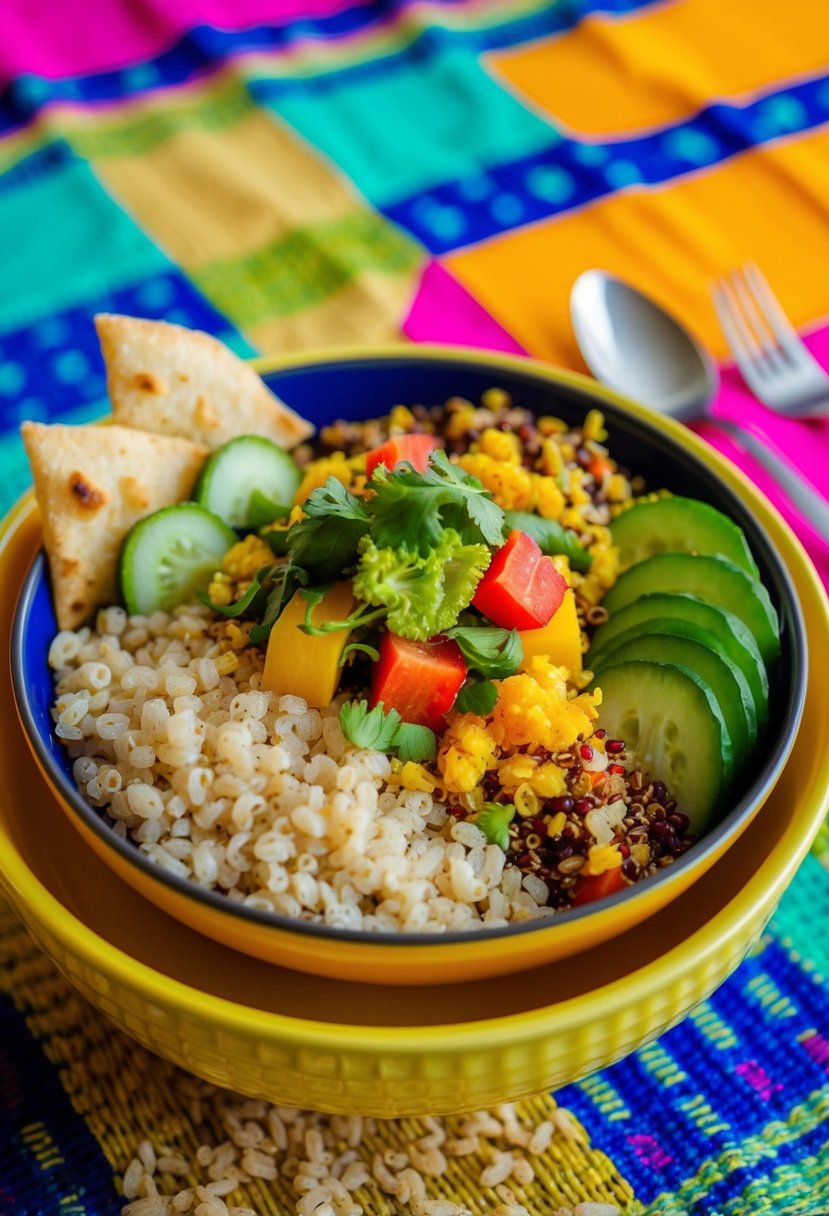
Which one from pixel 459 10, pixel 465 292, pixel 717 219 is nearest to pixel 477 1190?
pixel 465 292

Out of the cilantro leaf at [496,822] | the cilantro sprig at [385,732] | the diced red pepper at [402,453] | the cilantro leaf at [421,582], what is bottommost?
the cilantro leaf at [496,822]

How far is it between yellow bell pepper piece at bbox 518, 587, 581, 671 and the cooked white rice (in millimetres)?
355

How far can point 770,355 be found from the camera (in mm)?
3541

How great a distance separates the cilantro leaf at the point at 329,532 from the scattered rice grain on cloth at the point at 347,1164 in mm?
977

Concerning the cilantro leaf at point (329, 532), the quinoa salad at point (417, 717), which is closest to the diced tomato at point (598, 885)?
the quinoa salad at point (417, 717)

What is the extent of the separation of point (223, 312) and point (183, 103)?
1.14 metres

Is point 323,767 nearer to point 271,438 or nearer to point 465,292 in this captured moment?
point 271,438

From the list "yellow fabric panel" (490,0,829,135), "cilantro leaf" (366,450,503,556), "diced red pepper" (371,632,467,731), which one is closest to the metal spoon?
"yellow fabric panel" (490,0,829,135)

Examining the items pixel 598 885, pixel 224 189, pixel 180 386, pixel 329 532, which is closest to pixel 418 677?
pixel 329 532

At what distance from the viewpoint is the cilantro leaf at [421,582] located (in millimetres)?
2185

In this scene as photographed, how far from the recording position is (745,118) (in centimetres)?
440

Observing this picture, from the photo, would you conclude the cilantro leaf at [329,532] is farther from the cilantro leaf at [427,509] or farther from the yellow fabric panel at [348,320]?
the yellow fabric panel at [348,320]

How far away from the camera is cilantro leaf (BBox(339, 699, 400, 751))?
217 cm

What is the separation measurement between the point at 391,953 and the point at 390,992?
224 mm
